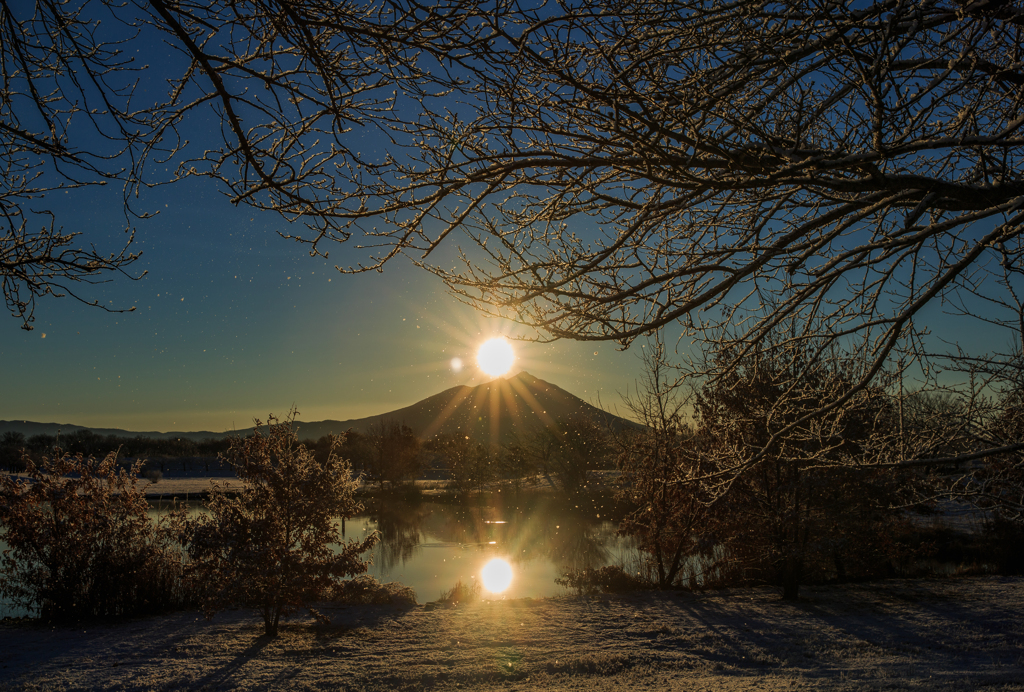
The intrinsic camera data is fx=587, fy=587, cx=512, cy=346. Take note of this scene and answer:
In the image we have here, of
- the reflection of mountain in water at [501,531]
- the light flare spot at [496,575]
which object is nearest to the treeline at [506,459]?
the reflection of mountain in water at [501,531]

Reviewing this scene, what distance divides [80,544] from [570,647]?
368 inches

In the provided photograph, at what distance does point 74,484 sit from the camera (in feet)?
36.4

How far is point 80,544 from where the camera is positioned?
36.2 feet

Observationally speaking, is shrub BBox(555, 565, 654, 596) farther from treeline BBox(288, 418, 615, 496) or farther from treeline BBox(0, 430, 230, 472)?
treeline BBox(0, 430, 230, 472)

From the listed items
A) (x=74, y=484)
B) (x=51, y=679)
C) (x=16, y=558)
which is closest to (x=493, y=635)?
(x=51, y=679)

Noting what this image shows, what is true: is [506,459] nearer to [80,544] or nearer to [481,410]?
[80,544]

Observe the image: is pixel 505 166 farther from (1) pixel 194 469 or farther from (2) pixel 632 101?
(1) pixel 194 469

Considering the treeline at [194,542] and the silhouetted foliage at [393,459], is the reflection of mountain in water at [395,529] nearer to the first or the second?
the silhouetted foliage at [393,459]

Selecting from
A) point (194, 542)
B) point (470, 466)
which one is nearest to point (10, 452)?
point (470, 466)

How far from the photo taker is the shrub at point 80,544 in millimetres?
10734

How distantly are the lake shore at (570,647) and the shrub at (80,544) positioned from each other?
0.87m

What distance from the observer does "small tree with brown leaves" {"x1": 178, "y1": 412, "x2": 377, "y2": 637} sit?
29.2 feet

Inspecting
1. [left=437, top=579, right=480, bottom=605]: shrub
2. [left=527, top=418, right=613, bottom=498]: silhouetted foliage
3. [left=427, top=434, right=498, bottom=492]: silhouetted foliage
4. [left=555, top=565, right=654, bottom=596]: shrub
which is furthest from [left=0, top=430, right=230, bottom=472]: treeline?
[left=555, top=565, right=654, bottom=596]: shrub

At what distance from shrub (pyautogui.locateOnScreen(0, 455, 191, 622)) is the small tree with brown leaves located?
2362 millimetres
